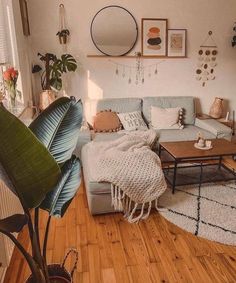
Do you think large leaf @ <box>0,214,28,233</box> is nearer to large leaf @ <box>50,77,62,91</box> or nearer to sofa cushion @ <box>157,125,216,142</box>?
sofa cushion @ <box>157,125,216,142</box>

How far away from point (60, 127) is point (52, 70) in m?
2.60

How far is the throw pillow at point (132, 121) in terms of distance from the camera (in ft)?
12.0

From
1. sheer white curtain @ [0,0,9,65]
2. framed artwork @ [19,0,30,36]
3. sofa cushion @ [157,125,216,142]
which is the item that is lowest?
sofa cushion @ [157,125,216,142]

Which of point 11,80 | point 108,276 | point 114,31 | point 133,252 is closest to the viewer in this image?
point 108,276

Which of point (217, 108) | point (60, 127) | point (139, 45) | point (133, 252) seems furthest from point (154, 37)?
point (60, 127)

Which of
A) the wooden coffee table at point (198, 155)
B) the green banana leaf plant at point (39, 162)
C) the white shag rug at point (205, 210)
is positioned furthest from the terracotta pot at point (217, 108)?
the green banana leaf plant at point (39, 162)

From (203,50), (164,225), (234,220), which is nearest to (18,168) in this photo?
(164,225)

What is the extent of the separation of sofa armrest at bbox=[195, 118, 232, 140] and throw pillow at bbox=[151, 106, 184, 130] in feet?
A: 1.06

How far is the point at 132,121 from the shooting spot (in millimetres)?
3693

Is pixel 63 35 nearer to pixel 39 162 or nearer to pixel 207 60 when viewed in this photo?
pixel 207 60

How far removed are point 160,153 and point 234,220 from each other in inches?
52.7

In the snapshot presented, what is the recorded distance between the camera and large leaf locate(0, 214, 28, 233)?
93 cm

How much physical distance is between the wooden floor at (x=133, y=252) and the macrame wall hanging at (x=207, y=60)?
268 centimetres

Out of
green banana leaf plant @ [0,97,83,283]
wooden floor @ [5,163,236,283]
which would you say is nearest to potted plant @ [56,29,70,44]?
wooden floor @ [5,163,236,283]
